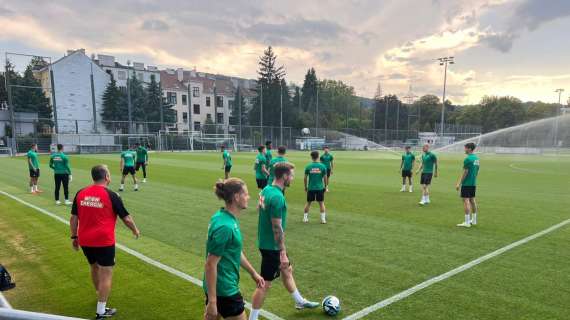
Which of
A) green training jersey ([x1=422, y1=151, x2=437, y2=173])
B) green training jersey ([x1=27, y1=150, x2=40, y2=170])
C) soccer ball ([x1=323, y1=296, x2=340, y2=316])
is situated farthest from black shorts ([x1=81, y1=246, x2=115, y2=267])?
green training jersey ([x1=27, y1=150, x2=40, y2=170])

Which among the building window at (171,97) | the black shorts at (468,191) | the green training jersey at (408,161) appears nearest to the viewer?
the black shorts at (468,191)

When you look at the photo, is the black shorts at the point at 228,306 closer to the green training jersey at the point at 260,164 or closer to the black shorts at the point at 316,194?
the black shorts at the point at 316,194

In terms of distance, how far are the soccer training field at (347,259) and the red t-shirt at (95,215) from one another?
1.20 metres

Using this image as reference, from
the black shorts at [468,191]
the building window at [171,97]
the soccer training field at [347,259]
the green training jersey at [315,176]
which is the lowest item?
the soccer training field at [347,259]

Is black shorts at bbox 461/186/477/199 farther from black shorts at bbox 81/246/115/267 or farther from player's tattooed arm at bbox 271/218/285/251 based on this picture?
black shorts at bbox 81/246/115/267

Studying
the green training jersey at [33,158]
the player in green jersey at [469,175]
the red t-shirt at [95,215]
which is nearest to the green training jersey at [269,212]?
the red t-shirt at [95,215]

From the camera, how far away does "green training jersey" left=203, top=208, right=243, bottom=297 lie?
328 cm

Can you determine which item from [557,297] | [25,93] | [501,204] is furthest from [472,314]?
[25,93]

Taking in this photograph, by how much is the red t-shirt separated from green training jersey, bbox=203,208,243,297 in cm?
227

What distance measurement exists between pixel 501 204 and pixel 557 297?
906 cm

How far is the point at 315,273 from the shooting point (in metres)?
6.84

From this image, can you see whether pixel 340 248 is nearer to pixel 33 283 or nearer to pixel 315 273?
pixel 315 273

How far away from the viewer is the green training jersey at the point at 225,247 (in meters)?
3.28

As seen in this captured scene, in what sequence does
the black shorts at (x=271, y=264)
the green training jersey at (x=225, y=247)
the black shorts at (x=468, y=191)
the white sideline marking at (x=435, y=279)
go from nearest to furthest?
the green training jersey at (x=225, y=247), the black shorts at (x=271, y=264), the white sideline marking at (x=435, y=279), the black shorts at (x=468, y=191)
